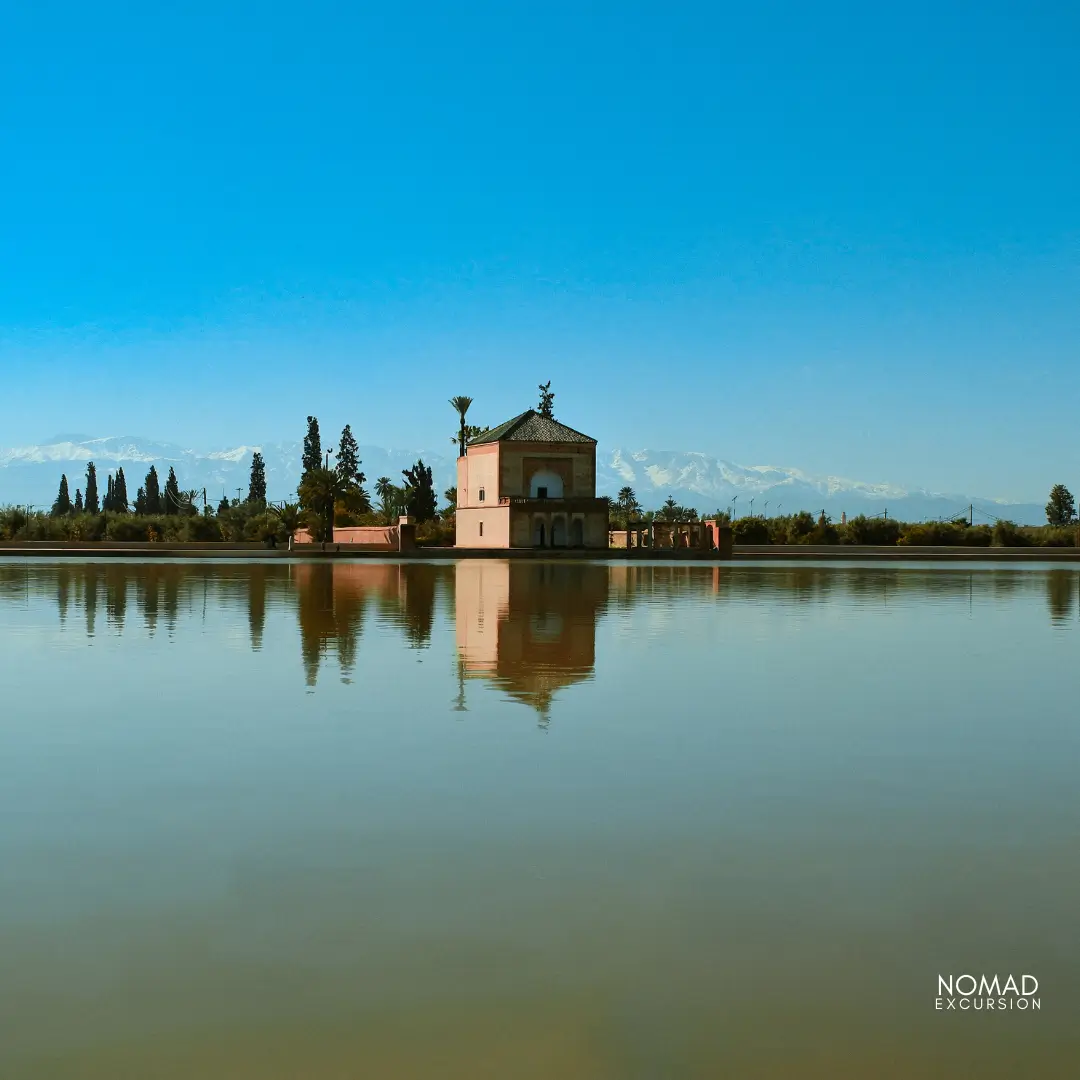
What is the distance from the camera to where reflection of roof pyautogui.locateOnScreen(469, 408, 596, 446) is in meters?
51.9

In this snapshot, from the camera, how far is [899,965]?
336 cm

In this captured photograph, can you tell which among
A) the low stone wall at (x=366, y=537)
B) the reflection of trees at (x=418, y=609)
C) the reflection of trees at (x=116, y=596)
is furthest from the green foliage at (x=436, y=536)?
the reflection of trees at (x=418, y=609)

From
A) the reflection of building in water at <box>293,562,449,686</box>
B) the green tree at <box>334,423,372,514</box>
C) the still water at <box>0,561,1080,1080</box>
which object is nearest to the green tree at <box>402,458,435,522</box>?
the green tree at <box>334,423,372,514</box>

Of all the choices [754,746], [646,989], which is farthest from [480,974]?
[754,746]

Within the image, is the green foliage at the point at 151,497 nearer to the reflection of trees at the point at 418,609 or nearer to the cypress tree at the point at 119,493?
the cypress tree at the point at 119,493

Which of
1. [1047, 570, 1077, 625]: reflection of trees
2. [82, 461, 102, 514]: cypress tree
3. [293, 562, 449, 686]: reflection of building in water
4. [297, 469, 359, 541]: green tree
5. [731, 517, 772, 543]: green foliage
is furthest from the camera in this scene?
[82, 461, 102, 514]: cypress tree

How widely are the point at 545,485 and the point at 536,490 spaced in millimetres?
485

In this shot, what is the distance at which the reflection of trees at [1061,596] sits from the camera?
15883 mm

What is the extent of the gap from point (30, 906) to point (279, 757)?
231cm

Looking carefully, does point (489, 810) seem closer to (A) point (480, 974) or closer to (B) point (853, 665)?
(A) point (480, 974)

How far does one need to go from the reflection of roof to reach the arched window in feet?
4.79

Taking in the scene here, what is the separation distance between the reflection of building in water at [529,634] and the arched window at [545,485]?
2736cm

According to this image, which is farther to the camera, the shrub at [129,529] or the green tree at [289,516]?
the green tree at [289,516]

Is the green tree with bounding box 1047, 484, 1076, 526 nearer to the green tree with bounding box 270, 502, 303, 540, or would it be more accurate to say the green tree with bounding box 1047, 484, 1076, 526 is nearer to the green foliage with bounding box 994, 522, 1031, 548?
the green foliage with bounding box 994, 522, 1031, 548
